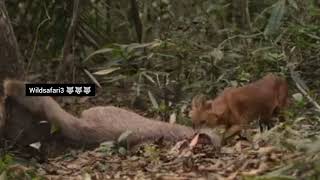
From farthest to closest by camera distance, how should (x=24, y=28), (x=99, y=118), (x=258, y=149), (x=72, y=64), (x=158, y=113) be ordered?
(x=24, y=28) < (x=72, y=64) < (x=158, y=113) < (x=99, y=118) < (x=258, y=149)

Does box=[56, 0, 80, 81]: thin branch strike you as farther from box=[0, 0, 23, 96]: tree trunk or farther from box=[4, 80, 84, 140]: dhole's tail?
box=[4, 80, 84, 140]: dhole's tail

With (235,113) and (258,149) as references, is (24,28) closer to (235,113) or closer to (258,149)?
(235,113)

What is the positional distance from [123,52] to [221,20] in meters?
2.64

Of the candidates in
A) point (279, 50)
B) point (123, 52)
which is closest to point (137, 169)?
point (123, 52)

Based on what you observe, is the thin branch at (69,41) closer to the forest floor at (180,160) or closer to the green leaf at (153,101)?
the green leaf at (153,101)

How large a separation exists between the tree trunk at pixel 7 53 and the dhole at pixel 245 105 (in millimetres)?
1467

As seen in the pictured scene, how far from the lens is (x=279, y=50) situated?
6.31 meters

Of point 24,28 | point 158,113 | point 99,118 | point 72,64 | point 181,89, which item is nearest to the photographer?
point 99,118

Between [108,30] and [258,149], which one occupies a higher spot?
[108,30]

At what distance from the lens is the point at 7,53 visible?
4.91 m

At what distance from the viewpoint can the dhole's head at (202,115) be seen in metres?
5.49

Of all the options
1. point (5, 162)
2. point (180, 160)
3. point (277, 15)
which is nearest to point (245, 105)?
point (277, 15)

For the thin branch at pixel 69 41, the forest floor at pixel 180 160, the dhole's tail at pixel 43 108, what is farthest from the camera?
the thin branch at pixel 69 41

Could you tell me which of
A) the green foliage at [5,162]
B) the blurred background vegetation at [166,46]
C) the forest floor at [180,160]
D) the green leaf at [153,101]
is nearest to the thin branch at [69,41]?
the blurred background vegetation at [166,46]
